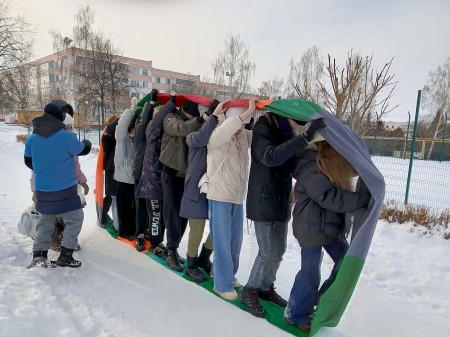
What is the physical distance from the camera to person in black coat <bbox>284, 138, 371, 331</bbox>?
2.37m

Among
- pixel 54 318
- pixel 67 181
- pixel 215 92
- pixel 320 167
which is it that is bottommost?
pixel 54 318

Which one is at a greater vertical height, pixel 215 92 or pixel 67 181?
pixel 215 92

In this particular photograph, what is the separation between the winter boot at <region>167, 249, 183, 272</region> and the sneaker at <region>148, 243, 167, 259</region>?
23cm

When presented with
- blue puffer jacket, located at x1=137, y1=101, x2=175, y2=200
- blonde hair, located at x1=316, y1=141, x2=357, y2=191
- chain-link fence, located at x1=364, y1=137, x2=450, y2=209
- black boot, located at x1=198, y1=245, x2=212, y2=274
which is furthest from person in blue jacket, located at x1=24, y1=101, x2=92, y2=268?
chain-link fence, located at x1=364, y1=137, x2=450, y2=209

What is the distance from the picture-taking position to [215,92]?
108ft

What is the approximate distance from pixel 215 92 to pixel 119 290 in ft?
102

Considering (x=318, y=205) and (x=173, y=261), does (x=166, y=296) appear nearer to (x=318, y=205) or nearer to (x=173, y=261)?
(x=173, y=261)

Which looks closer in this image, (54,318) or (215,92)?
(54,318)

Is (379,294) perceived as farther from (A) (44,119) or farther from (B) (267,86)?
(B) (267,86)

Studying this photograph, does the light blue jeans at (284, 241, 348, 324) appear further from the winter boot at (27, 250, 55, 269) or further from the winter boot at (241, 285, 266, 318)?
the winter boot at (27, 250, 55, 269)

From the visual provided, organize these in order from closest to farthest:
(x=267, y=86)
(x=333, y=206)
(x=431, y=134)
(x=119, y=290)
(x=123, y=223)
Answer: (x=333, y=206) → (x=119, y=290) → (x=123, y=223) → (x=431, y=134) → (x=267, y=86)

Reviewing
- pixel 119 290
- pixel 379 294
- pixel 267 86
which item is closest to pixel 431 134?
pixel 267 86

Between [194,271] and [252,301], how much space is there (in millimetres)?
801

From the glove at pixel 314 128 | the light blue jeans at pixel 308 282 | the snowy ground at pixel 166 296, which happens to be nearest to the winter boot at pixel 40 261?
the snowy ground at pixel 166 296
